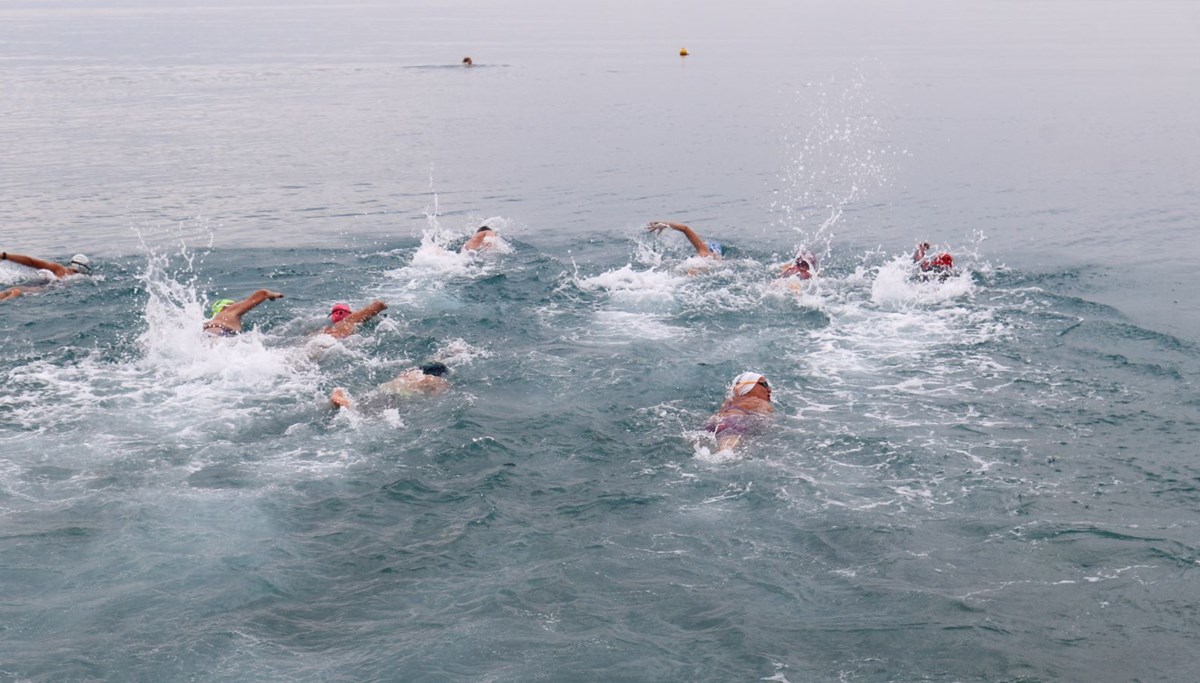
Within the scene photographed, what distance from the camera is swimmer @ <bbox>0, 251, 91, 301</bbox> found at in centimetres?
2372

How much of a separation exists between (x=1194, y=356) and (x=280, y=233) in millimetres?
24206

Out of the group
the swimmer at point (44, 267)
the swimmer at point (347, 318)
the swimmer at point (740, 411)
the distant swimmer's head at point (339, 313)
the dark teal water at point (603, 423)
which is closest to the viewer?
the dark teal water at point (603, 423)

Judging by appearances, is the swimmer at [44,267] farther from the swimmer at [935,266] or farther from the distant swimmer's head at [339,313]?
the swimmer at [935,266]

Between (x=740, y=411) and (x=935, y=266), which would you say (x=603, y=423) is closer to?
(x=740, y=411)

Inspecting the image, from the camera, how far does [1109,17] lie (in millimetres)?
128000

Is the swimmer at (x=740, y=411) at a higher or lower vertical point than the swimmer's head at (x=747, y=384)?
lower

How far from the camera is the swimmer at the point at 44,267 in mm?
23719

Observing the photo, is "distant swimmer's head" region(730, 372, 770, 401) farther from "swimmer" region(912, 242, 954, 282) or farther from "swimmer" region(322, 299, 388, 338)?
"swimmer" region(912, 242, 954, 282)

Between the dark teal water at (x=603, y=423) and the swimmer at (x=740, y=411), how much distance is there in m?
0.36

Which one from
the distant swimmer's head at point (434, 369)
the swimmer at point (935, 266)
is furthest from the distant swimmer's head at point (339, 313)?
the swimmer at point (935, 266)

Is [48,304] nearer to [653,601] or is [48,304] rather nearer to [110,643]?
[110,643]

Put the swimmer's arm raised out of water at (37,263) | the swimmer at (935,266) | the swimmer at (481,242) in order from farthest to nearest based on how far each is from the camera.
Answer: the swimmer at (481,242) < the swimmer at (935,266) < the swimmer's arm raised out of water at (37,263)

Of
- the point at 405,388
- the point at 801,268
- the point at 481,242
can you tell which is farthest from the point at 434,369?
the point at 801,268

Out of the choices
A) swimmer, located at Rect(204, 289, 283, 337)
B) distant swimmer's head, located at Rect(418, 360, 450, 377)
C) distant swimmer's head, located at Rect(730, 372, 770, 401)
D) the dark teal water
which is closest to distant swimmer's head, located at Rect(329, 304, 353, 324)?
the dark teal water
